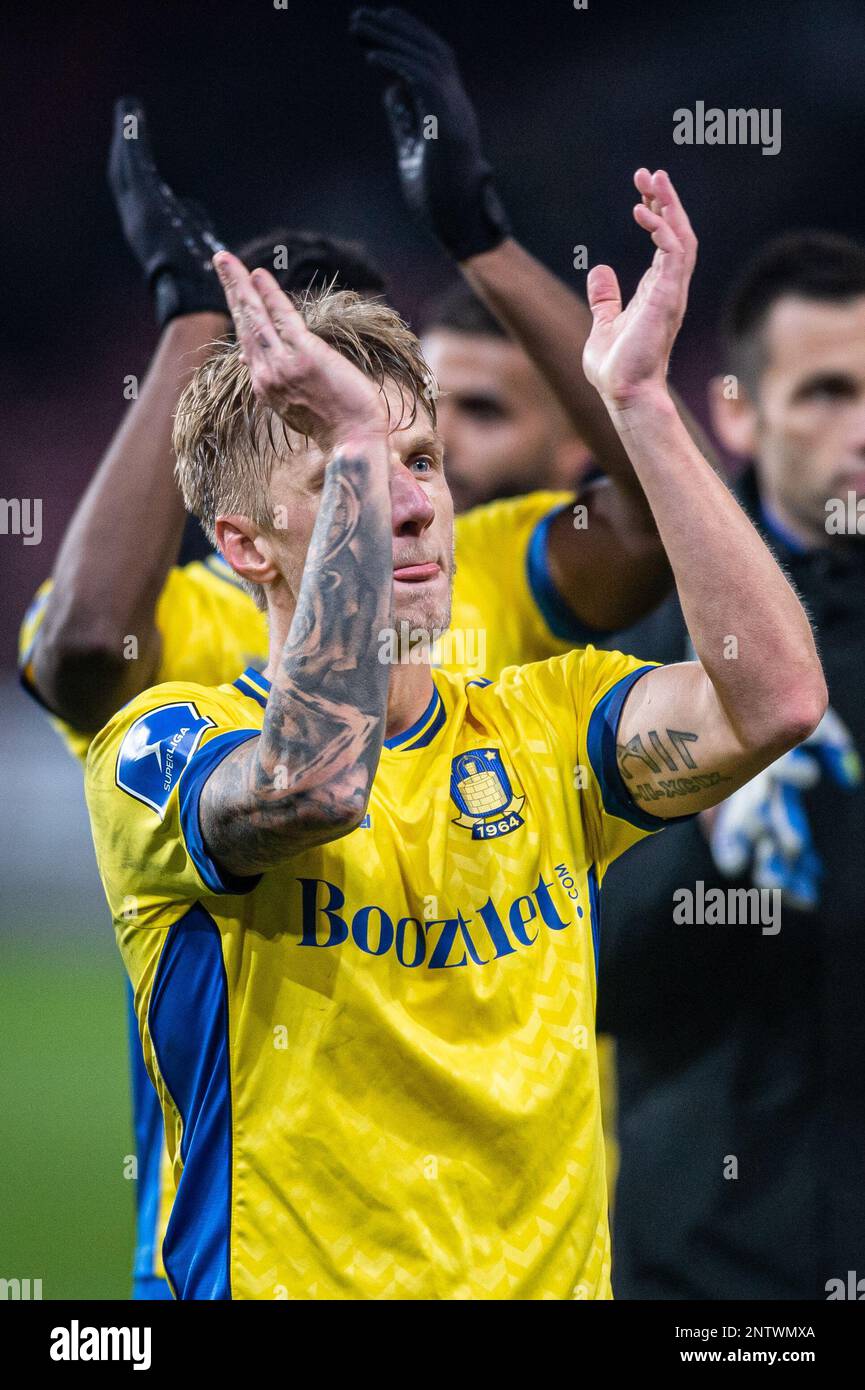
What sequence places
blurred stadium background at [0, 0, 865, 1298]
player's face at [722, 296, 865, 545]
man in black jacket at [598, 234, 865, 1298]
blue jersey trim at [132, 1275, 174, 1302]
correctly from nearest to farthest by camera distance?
blue jersey trim at [132, 1275, 174, 1302], man in black jacket at [598, 234, 865, 1298], player's face at [722, 296, 865, 545], blurred stadium background at [0, 0, 865, 1298]

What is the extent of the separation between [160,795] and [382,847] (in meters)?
0.24

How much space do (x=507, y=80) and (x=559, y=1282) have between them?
10.9ft

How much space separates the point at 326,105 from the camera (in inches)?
150

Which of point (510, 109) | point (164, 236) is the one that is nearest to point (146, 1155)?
Result: point (164, 236)

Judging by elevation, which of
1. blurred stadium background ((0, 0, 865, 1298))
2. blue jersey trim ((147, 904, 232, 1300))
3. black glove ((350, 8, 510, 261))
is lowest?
blue jersey trim ((147, 904, 232, 1300))

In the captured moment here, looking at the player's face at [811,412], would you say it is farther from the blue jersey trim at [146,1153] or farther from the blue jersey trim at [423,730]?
the blue jersey trim at [423,730]

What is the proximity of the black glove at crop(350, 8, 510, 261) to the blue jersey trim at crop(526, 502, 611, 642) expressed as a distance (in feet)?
1.76

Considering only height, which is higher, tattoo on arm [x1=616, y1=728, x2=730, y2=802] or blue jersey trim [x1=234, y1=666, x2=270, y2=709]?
blue jersey trim [x1=234, y1=666, x2=270, y2=709]

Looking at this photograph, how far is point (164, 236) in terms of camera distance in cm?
268

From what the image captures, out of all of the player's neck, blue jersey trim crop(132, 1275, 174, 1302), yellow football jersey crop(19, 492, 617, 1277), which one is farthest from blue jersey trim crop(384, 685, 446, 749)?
blue jersey trim crop(132, 1275, 174, 1302)

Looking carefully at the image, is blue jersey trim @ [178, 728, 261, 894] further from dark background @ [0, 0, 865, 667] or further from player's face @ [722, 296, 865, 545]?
dark background @ [0, 0, 865, 667]

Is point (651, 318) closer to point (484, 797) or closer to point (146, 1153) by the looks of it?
point (484, 797)

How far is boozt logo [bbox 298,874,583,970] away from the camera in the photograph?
139 centimetres

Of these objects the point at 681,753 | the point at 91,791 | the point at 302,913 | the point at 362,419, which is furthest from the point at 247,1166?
the point at 362,419
